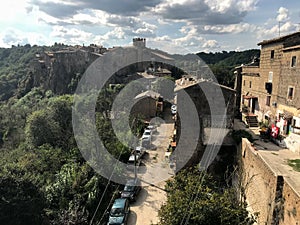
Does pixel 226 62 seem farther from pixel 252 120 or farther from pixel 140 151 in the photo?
pixel 140 151

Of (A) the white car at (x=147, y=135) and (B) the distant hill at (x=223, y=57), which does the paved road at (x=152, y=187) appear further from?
(B) the distant hill at (x=223, y=57)

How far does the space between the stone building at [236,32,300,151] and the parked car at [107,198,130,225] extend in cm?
917

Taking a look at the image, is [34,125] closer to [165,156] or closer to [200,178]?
[165,156]

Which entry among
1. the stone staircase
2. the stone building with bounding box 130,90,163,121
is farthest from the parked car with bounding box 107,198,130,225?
the stone building with bounding box 130,90,163,121

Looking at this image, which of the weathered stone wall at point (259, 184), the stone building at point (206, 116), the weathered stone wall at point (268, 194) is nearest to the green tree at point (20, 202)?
the stone building at point (206, 116)

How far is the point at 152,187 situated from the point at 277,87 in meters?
10.7

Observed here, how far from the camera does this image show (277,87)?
57.3 feet

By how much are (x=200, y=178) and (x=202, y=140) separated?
3.59 m

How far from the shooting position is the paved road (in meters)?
13.8

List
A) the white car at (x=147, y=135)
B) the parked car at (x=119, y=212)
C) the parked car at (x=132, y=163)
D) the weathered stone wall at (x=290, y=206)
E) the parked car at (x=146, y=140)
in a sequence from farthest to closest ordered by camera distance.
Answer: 1. the white car at (x=147, y=135)
2. the parked car at (x=146, y=140)
3. the parked car at (x=132, y=163)
4. the parked car at (x=119, y=212)
5. the weathered stone wall at (x=290, y=206)

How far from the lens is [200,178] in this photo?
11750 mm

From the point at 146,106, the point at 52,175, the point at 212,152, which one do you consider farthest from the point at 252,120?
the point at 146,106

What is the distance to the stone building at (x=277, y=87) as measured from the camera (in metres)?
14.8

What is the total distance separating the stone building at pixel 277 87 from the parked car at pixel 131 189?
901cm
